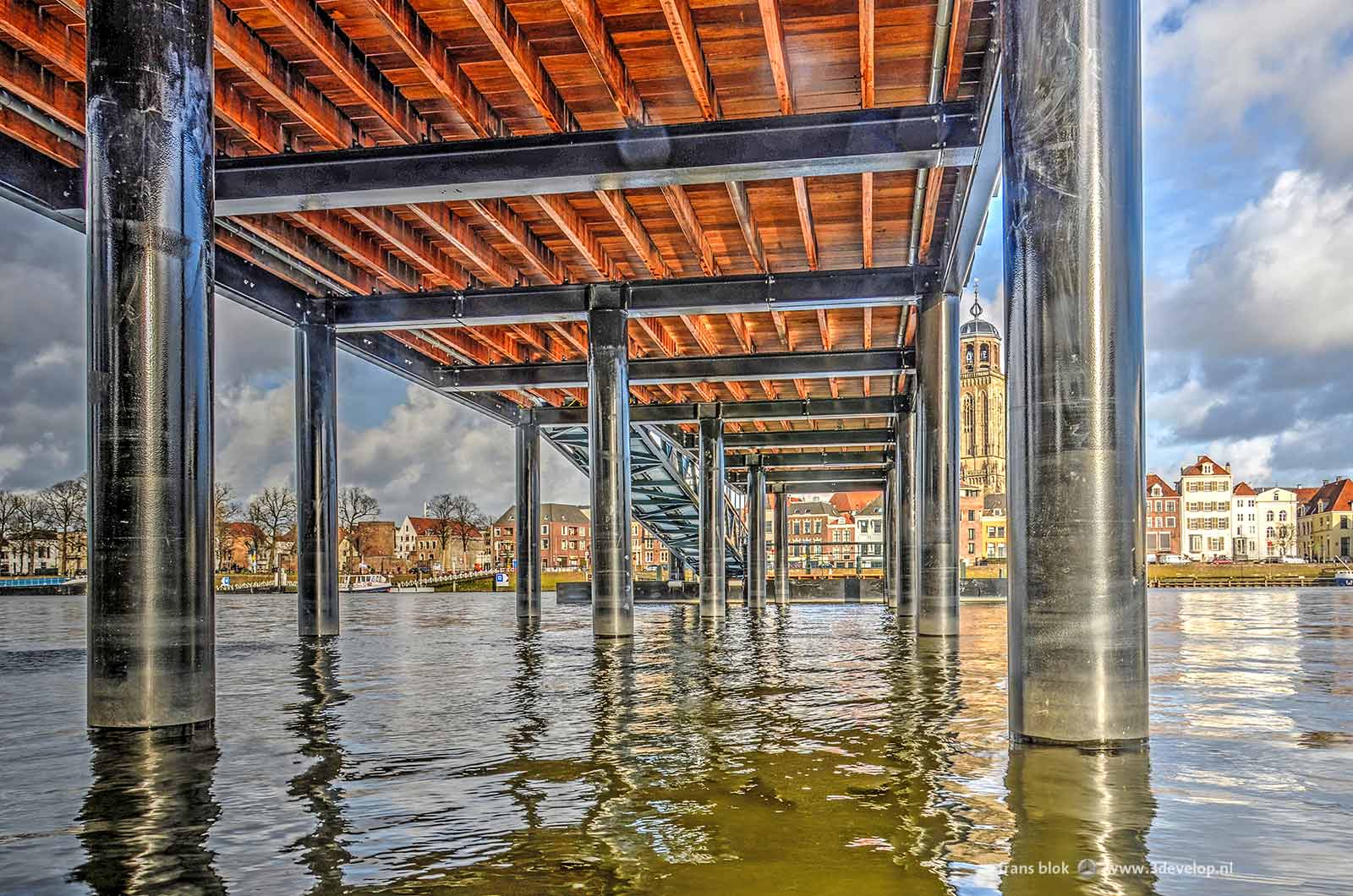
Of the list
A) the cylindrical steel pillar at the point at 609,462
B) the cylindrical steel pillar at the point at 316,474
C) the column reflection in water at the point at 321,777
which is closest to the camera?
the column reflection in water at the point at 321,777

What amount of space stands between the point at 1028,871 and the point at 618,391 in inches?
833

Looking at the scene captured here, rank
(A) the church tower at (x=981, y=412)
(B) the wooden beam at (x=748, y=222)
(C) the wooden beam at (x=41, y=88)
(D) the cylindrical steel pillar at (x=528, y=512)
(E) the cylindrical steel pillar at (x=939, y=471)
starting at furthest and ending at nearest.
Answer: (A) the church tower at (x=981, y=412) < (D) the cylindrical steel pillar at (x=528, y=512) < (E) the cylindrical steel pillar at (x=939, y=471) < (B) the wooden beam at (x=748, y=222) < (C) the wooden beam at (x=41, y=88)

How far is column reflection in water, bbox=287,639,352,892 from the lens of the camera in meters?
5.74

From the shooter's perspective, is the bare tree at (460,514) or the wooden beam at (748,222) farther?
the bare tree at (460,514)

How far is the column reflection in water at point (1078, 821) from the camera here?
5.21 meters

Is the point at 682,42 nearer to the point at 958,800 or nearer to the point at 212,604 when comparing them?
the point at 212,604

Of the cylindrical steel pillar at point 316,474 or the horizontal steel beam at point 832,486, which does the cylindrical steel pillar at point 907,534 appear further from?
the horizontal steel beam at point 832,486

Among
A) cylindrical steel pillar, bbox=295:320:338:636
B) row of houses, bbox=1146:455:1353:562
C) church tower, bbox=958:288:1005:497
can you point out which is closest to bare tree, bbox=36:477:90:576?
cylindrical steel pillar, bbox=295:320:338:636

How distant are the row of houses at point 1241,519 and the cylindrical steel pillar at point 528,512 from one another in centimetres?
13059

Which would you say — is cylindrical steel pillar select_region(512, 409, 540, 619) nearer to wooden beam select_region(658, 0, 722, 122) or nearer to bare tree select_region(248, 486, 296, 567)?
wooden beam select_region(658, 0, 722, 122)

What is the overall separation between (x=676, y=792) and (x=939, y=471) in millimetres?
19611

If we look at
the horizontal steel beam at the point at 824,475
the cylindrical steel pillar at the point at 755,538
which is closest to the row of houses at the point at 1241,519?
the horizontal steel beam at the point at 824,475

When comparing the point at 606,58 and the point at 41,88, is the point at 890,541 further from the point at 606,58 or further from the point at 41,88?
the point at 41,88

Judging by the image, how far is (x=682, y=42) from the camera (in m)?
14.5
